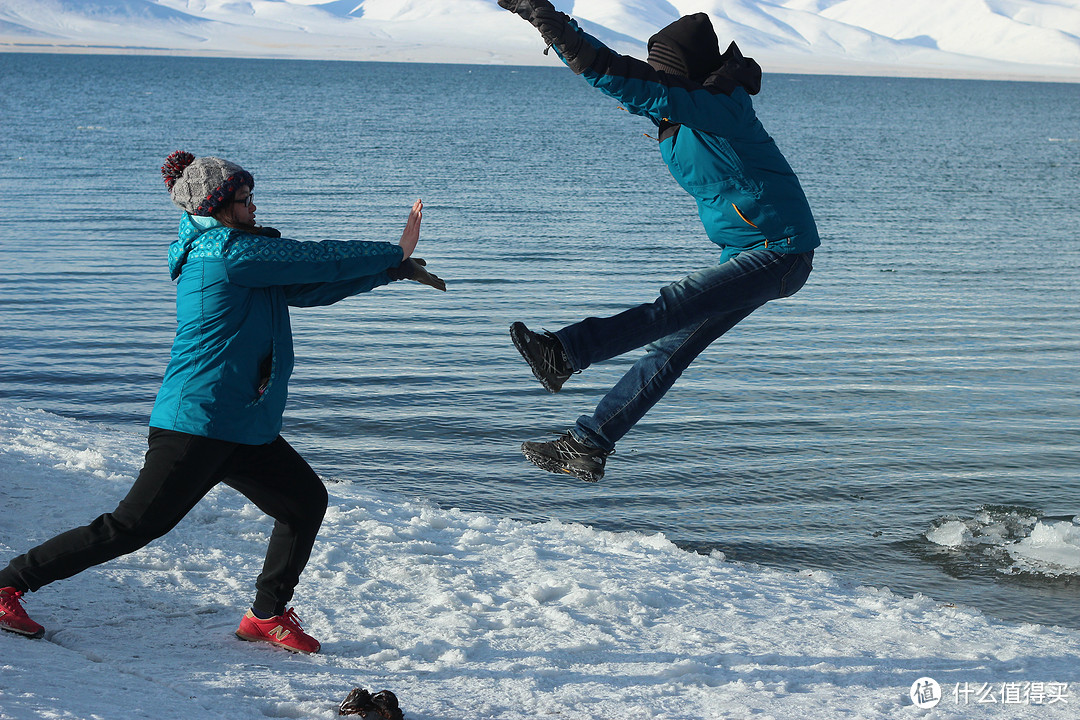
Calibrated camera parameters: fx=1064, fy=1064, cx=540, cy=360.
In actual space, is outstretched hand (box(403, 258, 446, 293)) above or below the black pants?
above

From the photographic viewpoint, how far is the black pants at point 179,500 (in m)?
4.48

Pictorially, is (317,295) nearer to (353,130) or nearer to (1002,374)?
(1002,374)

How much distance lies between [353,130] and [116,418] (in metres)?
51.6

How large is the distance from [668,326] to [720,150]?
854 mm

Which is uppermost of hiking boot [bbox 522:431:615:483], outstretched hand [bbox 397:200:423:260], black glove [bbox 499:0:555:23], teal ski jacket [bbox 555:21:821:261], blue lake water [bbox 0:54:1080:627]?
black glove [bbox 499:0:555:23]

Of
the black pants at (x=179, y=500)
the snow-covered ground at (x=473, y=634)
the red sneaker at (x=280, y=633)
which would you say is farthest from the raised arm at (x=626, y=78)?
the red sneaker at (x=280, y=633)

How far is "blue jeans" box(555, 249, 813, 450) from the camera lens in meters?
5.00

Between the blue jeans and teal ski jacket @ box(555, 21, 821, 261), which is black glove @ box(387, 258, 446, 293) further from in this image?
teal ski jacket @ box(555, 21, 821, 261)

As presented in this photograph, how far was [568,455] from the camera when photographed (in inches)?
209

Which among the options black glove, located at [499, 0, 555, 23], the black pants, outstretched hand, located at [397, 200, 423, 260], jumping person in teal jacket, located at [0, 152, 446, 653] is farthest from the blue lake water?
black glove, located at [499, 0, 555, 23]

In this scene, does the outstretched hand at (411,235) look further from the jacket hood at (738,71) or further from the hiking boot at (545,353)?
Answer: the jacket hood at (738,71)

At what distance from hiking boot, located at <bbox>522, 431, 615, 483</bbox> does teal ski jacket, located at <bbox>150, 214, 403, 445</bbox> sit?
1.36 metres

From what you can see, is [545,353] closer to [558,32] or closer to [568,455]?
[568,455]

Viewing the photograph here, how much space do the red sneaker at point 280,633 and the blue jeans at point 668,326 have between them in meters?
1.66
